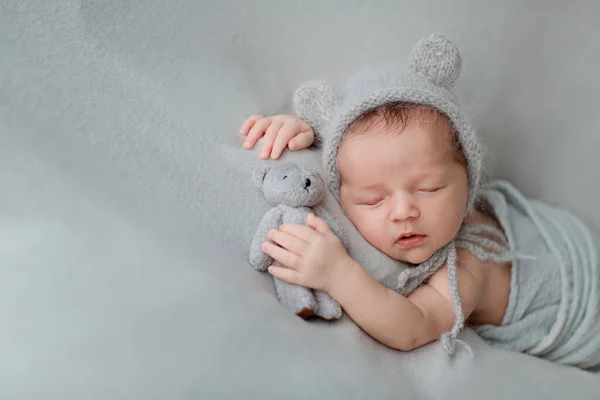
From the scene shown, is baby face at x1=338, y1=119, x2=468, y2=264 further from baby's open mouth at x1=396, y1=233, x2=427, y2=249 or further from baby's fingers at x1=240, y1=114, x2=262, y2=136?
baby's fingers at x1=240, y1=114, x2=262, y2=136

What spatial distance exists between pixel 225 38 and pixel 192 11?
82 mm

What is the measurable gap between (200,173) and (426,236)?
0.37 m

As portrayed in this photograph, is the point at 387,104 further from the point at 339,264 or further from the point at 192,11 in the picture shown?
the point at 192,11

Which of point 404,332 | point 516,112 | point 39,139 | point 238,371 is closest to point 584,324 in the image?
point 404,332

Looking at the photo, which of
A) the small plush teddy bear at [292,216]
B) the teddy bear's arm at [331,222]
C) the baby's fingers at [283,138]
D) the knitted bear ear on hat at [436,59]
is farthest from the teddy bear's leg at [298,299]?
the knitted bear ear on hat at [436,59]

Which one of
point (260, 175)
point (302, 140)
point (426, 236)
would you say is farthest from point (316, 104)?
point (426, 236)

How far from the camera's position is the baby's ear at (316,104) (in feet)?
3.92

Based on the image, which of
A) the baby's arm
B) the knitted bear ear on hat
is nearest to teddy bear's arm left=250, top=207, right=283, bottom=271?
the baby's arm

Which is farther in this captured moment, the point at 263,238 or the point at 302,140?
the point at 302,140

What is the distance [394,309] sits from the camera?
1.02 meters

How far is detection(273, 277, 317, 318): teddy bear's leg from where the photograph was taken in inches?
39.4

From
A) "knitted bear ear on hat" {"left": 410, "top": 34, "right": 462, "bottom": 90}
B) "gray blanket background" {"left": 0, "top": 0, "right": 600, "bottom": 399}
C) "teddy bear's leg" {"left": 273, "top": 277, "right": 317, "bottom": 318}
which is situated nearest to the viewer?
"gray blanket background" {"left": 0, "top": 0, "right": 600, "bottom": 399}

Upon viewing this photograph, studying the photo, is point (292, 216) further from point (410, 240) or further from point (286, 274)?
point (410, 240)

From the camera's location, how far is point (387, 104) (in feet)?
3.52
